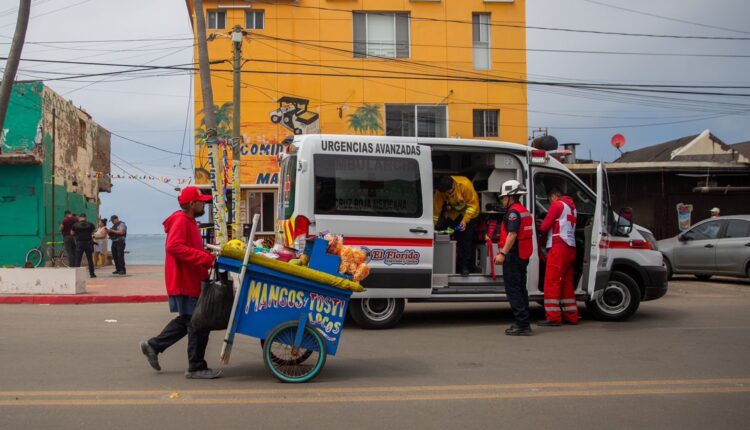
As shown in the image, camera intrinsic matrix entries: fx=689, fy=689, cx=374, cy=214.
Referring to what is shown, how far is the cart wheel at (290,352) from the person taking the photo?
606 centimetres

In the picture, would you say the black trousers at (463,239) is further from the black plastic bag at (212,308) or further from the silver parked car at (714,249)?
the silver parked car at (714,249)

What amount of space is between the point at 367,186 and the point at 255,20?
16.5 metres

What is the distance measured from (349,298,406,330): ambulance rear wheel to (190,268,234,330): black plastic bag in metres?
3.29

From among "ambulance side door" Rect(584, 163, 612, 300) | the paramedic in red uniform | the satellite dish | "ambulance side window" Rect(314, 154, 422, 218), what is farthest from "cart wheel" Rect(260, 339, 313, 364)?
the satellite dish

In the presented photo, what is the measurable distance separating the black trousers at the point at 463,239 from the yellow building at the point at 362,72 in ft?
45.1

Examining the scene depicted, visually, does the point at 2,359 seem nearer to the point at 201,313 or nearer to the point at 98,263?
the point at 201,313

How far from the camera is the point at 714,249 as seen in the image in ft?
52.9

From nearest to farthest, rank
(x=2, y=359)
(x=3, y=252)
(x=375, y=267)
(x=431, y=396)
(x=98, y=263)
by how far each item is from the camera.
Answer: (x=431, y=396)
(x=2, y=359)
(x=375, y=267)
(x=3, y=252)
(x=98, y=263)

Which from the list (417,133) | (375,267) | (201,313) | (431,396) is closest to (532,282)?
(375,267)

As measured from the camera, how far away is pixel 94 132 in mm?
28453

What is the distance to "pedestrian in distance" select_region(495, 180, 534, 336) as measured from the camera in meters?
8.59

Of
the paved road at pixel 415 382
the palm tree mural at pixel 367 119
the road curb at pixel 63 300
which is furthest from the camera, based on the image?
the palm tree mural at pixel 367 119

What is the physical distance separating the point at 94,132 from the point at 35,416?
25.6m

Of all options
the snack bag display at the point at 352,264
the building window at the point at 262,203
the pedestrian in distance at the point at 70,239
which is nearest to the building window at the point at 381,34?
the building window at the point at 262,203
